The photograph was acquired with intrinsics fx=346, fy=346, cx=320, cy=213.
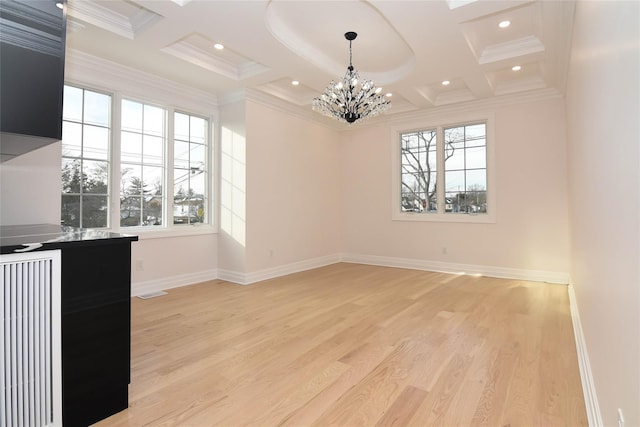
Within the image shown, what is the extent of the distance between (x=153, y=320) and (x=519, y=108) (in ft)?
18.7

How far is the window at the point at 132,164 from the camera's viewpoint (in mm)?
3975

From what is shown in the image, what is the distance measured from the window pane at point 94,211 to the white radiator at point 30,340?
2826 millimetres

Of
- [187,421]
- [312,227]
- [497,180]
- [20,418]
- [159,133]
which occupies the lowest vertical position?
→ [187,421]

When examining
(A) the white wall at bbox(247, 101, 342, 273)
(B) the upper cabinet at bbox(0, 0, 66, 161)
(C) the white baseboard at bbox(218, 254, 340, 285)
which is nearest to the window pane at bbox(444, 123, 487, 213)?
(A) the white wall at bbox(247, 101, 342, 273)

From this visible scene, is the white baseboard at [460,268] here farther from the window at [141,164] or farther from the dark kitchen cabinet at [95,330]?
the dark kitchen cabinet at [95,330]

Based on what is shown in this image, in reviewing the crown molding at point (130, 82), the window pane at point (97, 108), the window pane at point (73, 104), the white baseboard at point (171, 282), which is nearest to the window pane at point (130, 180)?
the window pane at point (97, 108)

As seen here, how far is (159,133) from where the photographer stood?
15.7 ft

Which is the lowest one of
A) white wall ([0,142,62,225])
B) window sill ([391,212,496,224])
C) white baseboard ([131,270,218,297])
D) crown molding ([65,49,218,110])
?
white baseboard ([131,270,218,297])

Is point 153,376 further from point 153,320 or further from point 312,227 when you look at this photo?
point 312,227

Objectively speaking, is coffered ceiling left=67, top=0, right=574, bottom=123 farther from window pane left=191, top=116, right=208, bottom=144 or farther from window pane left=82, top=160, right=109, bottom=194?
window pane left=82, top=160, right=109, bottom=194

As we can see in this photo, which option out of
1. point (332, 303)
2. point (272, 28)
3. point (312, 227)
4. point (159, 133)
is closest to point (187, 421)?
point (332, 303)

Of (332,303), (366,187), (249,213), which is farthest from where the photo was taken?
(366,187)

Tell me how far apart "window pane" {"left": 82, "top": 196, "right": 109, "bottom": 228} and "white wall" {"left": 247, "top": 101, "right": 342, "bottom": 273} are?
181 cm

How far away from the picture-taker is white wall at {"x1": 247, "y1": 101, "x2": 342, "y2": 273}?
5230 millimetres
